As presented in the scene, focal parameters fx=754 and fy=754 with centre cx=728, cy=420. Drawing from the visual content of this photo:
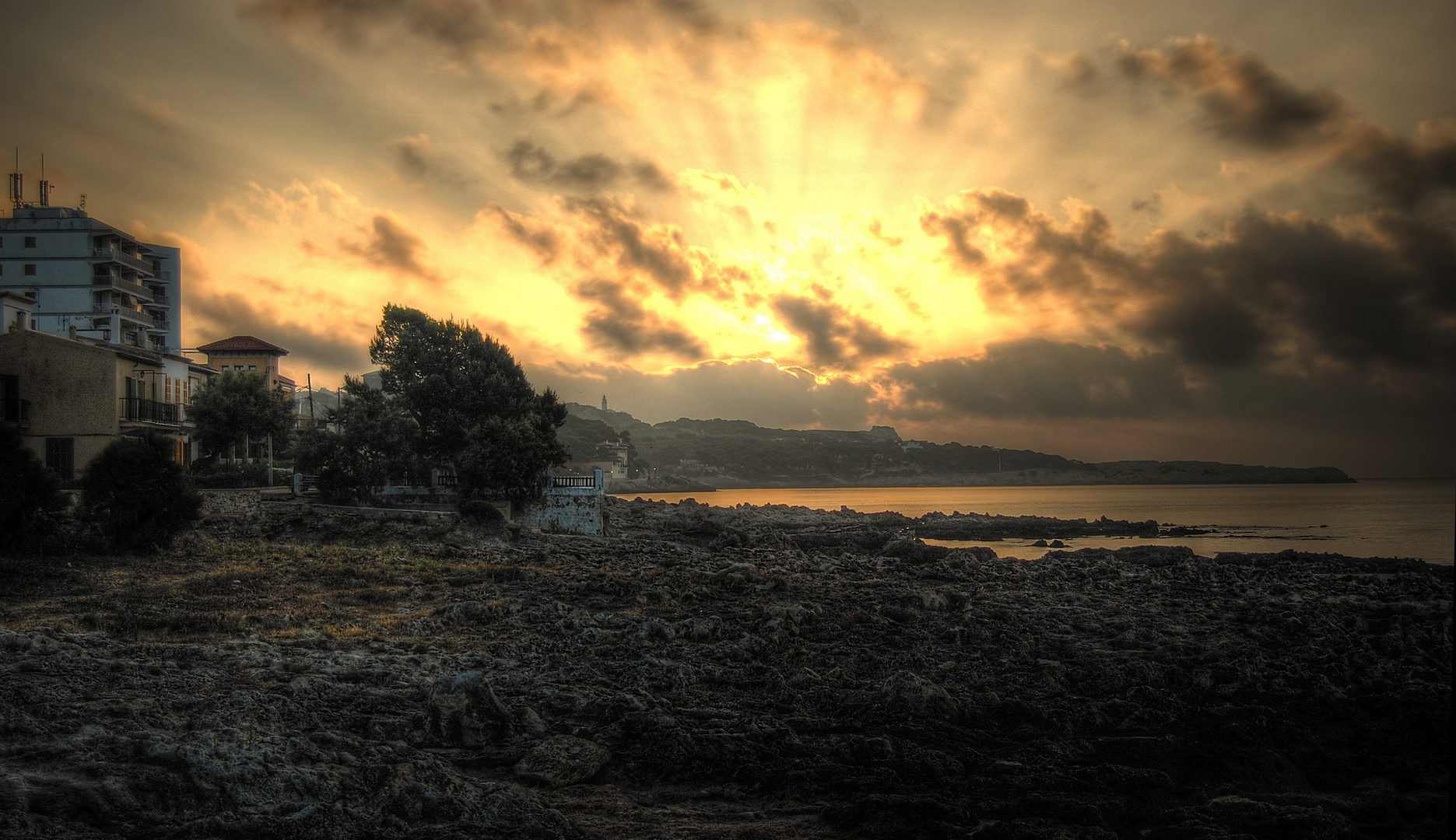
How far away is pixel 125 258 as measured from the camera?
174 ft

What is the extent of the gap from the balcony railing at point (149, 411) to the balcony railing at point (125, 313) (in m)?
19.8

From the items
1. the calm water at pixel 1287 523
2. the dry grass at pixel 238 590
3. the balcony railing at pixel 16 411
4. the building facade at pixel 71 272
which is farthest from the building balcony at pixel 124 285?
the calm water at pixel 1287 523

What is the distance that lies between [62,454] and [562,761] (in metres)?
33.9

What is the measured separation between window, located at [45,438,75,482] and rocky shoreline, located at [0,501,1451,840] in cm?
1570

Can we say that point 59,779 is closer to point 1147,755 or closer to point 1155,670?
point 1147,755

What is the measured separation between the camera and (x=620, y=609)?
16250mm

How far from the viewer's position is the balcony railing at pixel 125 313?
167 ft

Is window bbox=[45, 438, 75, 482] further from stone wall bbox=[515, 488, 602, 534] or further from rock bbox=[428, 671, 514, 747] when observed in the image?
rock bbox=[428, 671, 514, 747]

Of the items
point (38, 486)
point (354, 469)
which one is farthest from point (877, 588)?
point (354, 469)

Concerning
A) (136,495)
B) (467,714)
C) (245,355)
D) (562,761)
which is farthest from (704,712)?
(245,355)

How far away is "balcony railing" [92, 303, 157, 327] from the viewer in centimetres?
5100

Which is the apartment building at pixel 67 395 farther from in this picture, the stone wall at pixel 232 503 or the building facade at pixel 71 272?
the building facade at pixel 71 272

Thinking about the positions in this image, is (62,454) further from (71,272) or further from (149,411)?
(71,272)

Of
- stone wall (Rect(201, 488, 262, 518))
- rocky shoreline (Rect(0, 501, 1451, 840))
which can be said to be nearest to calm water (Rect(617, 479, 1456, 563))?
rocky shoreline (Rect(0, 501, 1451, 840))
